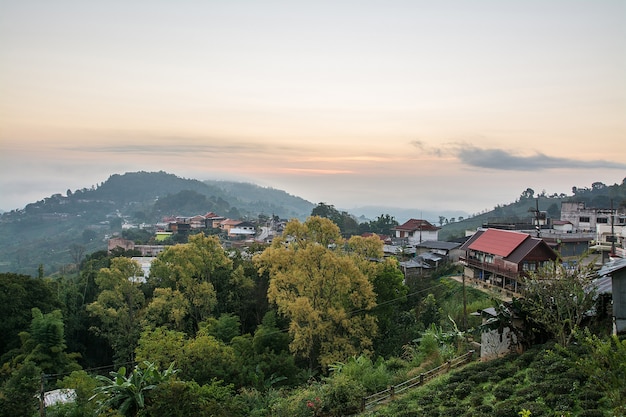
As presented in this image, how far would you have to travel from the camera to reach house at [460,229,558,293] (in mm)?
25219

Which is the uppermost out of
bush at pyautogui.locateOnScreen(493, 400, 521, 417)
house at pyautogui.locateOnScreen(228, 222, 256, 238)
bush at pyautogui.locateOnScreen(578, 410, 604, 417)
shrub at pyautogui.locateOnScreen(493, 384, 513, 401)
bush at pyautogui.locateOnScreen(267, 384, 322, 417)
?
bush at pyautogui.locateOnScreen(578, 410, 604, 417)

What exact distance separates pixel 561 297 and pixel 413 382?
4.91 metres

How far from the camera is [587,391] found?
9523 mm

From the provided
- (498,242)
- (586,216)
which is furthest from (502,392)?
(586,216)

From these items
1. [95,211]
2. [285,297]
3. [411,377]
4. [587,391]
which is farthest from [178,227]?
[95,211]

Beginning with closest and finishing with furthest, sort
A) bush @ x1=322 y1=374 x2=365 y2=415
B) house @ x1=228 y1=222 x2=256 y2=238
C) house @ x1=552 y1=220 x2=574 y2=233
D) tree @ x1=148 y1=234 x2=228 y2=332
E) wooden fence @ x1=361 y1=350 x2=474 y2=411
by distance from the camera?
bush @ x1=322 y1=374 x2=365 y2=415 → wooden fence @ x1=361 y1=350 x2=474 y2=411 → tree @ x1=148 y1=234 x2=228 y2=332 → house @ x1=552 y1=220 x2=574 y2=233 → house @ x1=228 y1=222 x2=256 y2=238

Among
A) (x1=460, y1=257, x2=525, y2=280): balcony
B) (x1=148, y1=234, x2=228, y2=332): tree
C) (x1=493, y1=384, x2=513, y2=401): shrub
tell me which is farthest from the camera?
(x1=460, y1=257, x2=525, y2=280): balcony

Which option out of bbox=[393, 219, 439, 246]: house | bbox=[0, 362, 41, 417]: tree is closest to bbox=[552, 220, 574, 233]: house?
bbox=[393, 219, 439, 246]: house

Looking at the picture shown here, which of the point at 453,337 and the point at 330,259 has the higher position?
the point at 330,259

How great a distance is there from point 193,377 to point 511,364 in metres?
10.2

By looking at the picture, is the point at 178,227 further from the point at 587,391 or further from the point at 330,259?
the point at 587,391

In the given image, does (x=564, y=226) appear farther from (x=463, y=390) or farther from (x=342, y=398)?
(x=342, y=398)

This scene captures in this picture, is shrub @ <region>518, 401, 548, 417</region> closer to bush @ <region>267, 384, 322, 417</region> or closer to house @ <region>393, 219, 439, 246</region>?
bush @ <region>267, 384, 322, 417</region>

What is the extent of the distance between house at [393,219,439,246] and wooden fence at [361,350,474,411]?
36.8 metres
